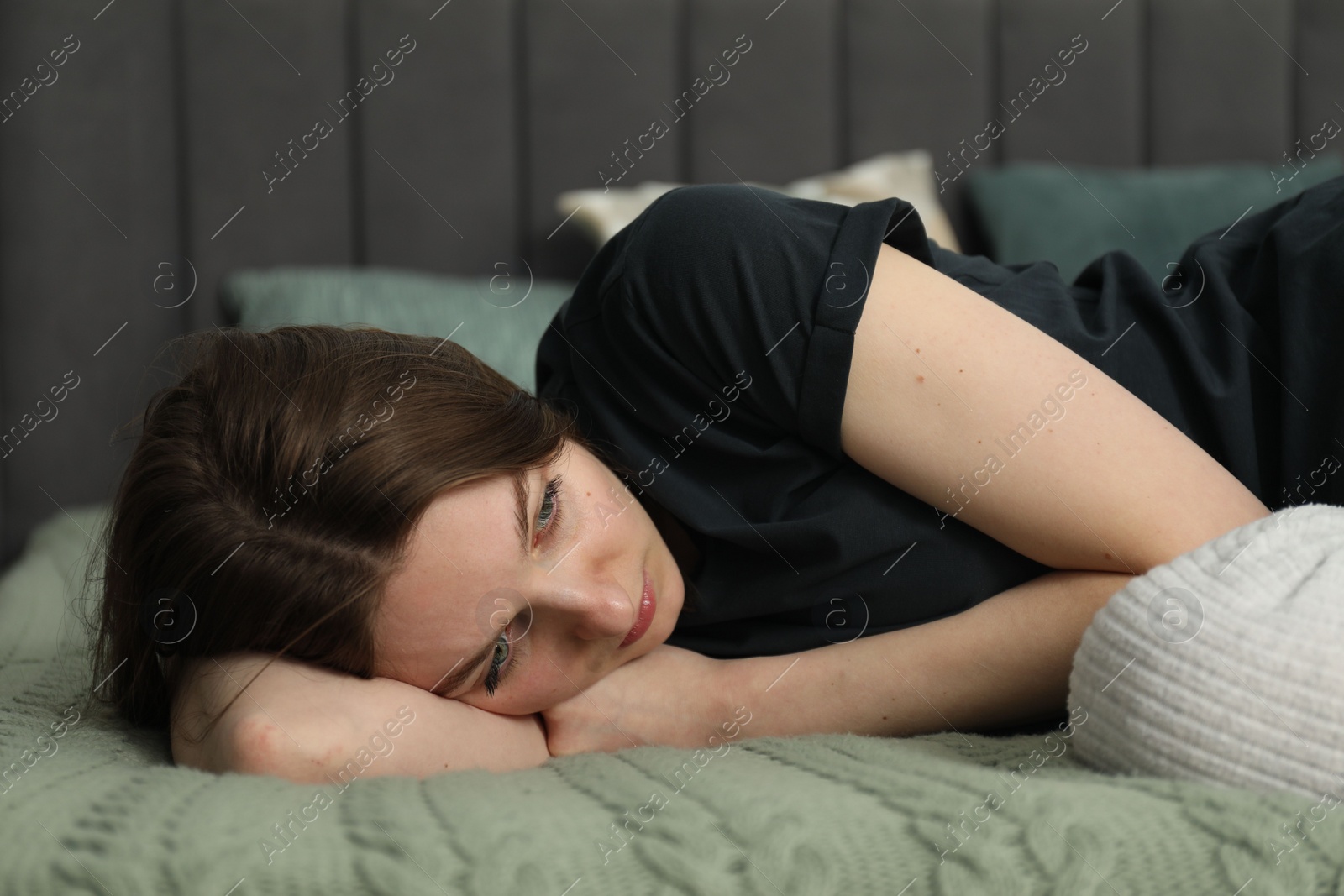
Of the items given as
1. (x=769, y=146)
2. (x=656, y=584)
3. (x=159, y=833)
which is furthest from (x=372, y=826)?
(x=769, y=146)

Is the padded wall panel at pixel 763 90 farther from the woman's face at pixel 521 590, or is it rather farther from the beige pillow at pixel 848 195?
the woman's face at pixel 521 590

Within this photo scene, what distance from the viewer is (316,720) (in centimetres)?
61

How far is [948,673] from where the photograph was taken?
0.73 metres

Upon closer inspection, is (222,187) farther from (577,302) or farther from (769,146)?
(577,302)

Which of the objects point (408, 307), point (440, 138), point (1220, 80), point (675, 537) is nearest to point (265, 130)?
point (440, 138)

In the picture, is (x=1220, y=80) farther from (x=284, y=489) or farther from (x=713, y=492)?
(x=284, y=489)

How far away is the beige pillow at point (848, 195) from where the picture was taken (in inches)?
62.8

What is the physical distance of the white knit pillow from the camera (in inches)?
19.6

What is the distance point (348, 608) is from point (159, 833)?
21 cm

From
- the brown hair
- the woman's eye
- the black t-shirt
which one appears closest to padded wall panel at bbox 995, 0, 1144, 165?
the black t-shirt

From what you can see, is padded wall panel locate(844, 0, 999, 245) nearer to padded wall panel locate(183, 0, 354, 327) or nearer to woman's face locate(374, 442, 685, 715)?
padded wall panel locate(183, 0, 354, 327)

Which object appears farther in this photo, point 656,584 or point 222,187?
Answer: point 222,187

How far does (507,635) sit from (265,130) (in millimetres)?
1338

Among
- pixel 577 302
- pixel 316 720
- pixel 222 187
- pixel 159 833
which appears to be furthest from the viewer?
pixel 222 187
